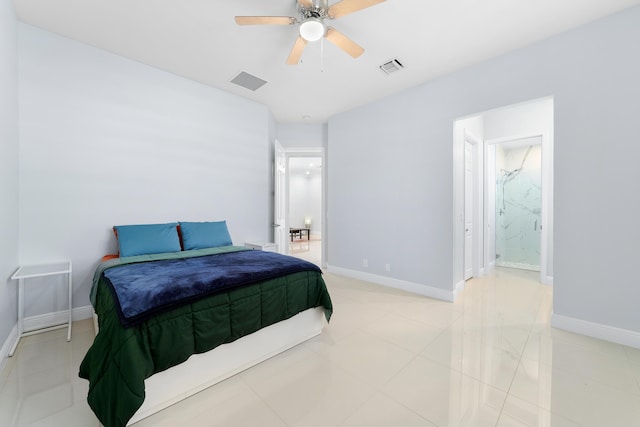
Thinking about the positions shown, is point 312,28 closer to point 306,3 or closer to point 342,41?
point 306,3

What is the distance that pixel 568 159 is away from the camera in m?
2.48

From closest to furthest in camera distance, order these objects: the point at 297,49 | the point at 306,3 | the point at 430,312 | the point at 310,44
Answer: the point at 306,3, the point at 297,49, the point at 310,44, the point at 430,312

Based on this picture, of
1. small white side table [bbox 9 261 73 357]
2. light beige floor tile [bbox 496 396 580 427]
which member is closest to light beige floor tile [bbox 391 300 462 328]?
light beige floor tile [bbox 496 396 580 427]

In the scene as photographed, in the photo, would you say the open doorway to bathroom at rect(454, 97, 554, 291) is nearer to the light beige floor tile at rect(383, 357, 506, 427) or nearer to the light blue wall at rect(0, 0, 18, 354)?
the light beige floor tile at rect(383, 357, 506, 427)

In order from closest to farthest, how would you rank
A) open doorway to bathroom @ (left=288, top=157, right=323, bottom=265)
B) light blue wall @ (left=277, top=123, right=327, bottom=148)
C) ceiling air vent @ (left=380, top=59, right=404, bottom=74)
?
Result: ceiling air vent @ (left=380, top=59, right=404, bottom=74), light blue wall @ (left=277, top=123, right=327, bottom=148), open doorway to bathroom @ (left=288, top=157, right=323, bottom=265)

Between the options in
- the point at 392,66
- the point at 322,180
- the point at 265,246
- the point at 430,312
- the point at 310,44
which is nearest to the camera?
the point at 310,44

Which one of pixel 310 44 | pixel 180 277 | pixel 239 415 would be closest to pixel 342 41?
pixel 310 44

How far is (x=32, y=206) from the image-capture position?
246 centimetres

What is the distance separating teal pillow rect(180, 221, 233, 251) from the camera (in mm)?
3067

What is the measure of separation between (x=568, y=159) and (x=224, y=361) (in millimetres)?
3565

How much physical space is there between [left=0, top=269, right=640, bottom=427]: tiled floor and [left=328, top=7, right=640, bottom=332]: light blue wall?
58cm

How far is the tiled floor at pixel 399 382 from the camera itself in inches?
56.9

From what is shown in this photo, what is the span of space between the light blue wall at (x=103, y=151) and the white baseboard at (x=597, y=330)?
413cm

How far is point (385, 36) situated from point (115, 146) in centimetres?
318
